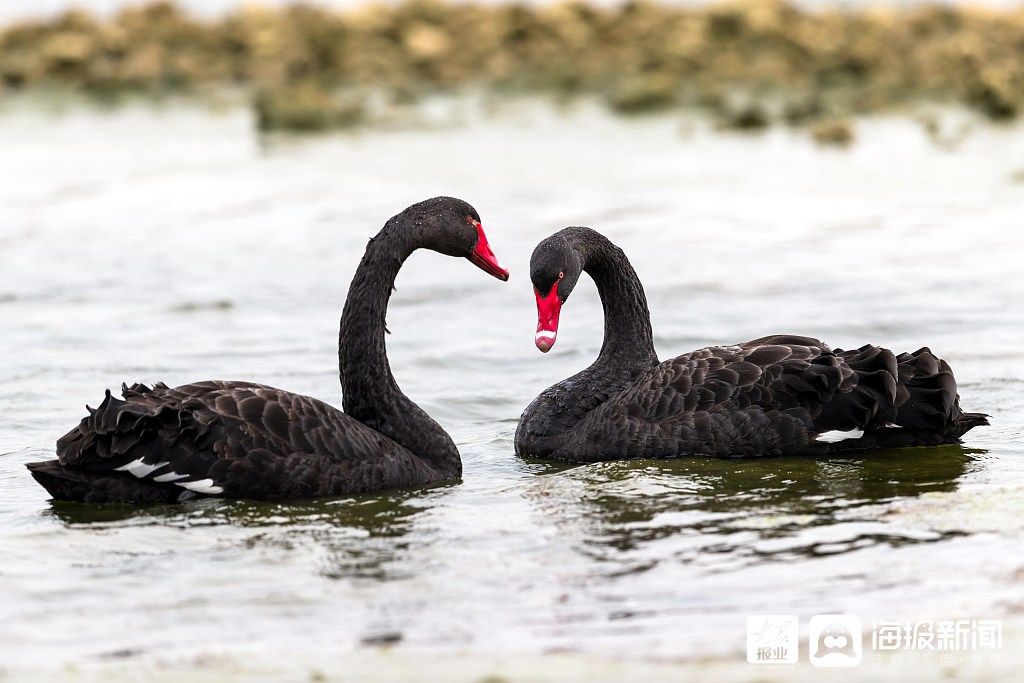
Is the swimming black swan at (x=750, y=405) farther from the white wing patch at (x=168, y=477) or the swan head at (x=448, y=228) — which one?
the white wing patch at (x=168, y=477)

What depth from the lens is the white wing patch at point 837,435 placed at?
751 cm

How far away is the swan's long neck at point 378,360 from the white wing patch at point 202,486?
103cm

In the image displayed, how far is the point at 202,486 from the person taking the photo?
6.71 m

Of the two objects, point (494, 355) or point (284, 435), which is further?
point (494, 355)

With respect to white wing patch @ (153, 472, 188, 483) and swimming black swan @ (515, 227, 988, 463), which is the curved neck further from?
white wing patch @ (153, 472, 188, 483)

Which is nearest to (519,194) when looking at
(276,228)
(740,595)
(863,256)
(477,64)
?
(276,228)

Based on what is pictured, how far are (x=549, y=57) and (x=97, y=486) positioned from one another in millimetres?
17071

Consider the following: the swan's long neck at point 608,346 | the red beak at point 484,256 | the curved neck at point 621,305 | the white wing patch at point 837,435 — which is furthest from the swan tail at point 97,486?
the white wing patch at point 837,435

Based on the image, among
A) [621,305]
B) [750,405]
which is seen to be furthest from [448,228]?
[750,405]

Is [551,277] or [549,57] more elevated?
[549,57]

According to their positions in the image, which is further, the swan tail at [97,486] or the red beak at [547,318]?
the red beak at [547,318]

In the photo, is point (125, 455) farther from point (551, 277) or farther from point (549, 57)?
point (549, 57)

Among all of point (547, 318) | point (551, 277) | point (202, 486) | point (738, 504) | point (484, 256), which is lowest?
point (738, 504)

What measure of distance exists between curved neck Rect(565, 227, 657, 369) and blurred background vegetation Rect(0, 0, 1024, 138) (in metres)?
11.0
